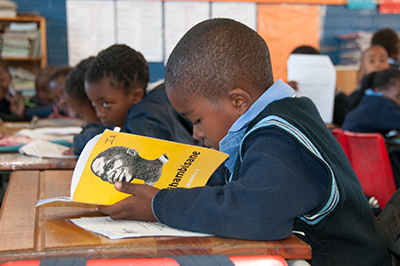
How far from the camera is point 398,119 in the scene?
253 centimetres

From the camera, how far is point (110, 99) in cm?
169

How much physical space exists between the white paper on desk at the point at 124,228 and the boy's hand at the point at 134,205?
11 mm

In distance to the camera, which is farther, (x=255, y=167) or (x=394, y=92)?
(x=394, y=92)

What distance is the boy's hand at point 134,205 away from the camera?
78 centimetres

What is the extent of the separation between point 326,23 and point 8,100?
4.03 metres

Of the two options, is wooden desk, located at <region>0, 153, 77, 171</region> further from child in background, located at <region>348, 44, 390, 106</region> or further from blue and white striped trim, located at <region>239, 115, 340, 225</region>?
child in background, located at <region>348, 44, 390, 106</region>

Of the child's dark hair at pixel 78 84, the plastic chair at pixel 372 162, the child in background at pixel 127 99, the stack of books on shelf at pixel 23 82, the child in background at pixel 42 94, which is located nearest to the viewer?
the child in background at pixel 127 99

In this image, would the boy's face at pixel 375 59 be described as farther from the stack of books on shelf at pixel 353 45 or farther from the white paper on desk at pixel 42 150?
the white paper on desk at pixel 42 150

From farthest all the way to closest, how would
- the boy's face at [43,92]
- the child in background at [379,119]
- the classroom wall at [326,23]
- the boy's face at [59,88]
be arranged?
the classroom wall at [326,23] < the boy's face at [43,92] < the boy's face at [59,88] < the child in background at [379,119]

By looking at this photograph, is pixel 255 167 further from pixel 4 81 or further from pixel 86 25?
pixel 86 25

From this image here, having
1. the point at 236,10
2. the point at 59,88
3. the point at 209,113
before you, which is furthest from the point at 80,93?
the point at 236,10

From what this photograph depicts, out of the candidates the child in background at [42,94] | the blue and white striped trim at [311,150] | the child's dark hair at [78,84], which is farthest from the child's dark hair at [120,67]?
the child in background at [42,94]

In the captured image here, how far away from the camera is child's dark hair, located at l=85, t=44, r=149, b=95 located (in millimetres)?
1676

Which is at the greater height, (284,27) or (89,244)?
(284,27)
